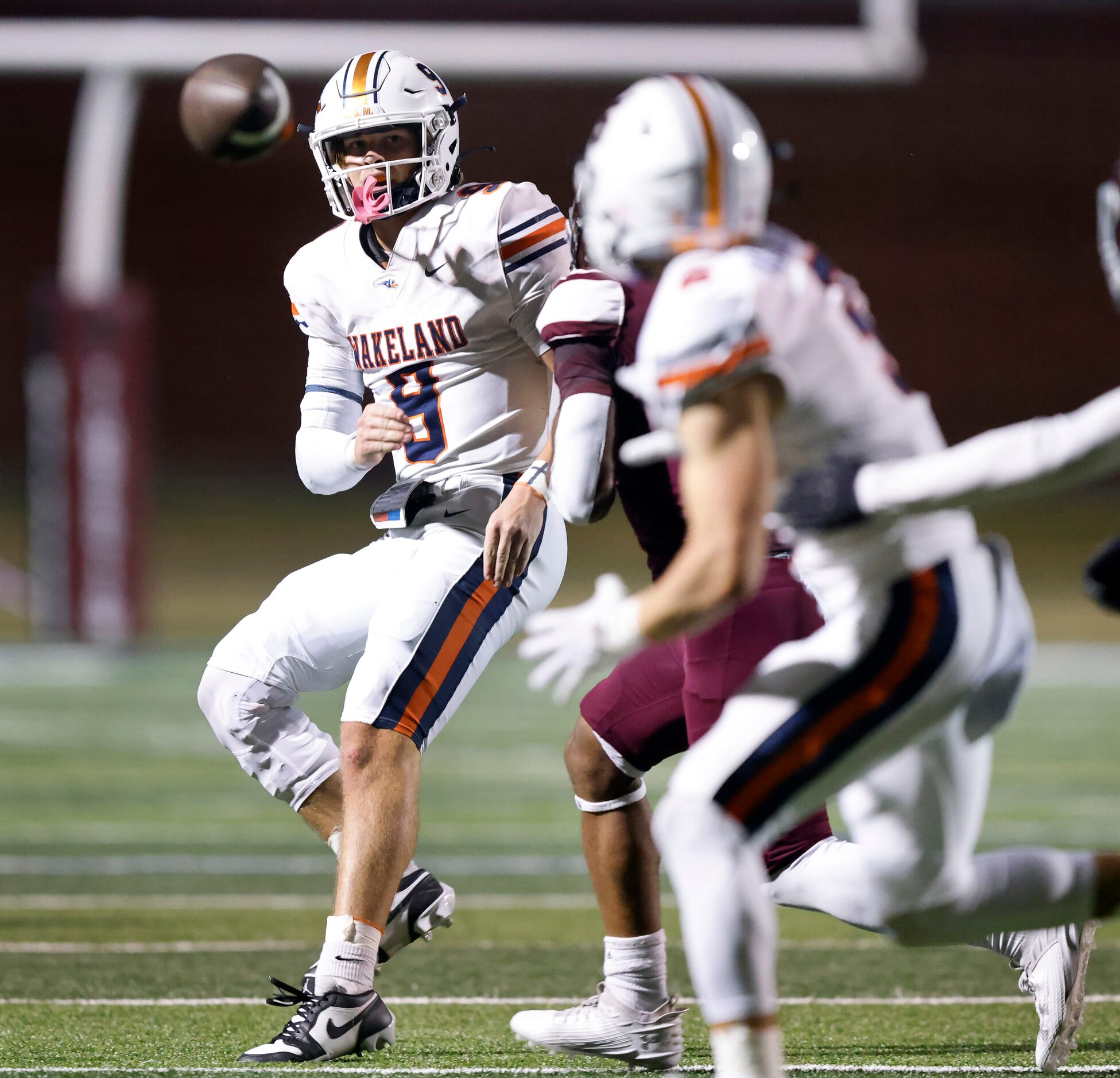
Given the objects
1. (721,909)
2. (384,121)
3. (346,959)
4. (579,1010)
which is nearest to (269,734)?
(346,959)

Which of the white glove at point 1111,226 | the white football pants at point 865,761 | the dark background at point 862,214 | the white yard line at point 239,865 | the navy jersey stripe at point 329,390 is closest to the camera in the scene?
the white football pants at point 865,761

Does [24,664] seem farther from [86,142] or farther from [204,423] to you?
[204,423]

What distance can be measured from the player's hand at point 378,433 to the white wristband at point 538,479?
0.25m

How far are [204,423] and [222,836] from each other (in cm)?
1500

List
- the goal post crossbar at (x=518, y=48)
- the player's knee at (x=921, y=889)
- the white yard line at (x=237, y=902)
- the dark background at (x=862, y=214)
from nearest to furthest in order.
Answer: the player's knee at (x=921, y=889), the white yard line at (x=237, y=902), the goal post crossbar at (x=518, y=48), the dark background at (x=862, y=214)

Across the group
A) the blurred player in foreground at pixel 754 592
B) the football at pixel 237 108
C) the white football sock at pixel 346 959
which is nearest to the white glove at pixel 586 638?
the blurred player in foreground at pixel 754 592

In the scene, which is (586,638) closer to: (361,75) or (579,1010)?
(579,1010)

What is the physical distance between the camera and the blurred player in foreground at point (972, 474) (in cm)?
209

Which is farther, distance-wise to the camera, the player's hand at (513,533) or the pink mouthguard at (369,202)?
the pink mouthguard at (369,202)

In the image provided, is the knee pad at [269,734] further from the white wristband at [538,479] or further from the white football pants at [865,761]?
the white football pants at [865,761]

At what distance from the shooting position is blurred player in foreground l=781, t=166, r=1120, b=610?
6.86 ft

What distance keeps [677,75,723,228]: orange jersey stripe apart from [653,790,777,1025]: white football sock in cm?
72

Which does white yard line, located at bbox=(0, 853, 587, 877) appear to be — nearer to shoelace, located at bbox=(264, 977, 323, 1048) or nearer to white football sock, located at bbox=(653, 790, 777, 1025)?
shoelace, located at bbox=(264, 977, 323, 1048)

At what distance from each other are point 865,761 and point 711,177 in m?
0.74
